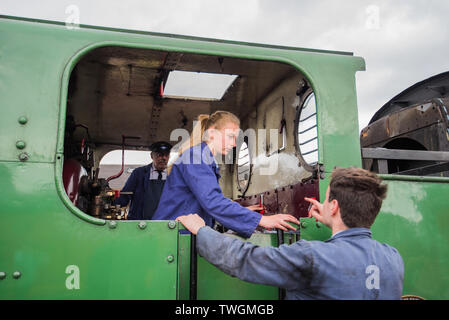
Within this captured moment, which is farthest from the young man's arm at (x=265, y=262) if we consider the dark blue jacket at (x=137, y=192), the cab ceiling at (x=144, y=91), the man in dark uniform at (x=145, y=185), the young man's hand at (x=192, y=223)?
the dark blue jacket at (x=137, y=192)

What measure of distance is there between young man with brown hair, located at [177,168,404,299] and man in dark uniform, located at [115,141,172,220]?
7.69 feet

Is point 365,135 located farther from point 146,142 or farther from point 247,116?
point 146,142

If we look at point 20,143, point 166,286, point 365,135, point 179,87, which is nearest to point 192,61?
point 179,87

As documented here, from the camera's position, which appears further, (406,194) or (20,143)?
(406,194)

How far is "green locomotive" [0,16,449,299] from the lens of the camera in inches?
67.2

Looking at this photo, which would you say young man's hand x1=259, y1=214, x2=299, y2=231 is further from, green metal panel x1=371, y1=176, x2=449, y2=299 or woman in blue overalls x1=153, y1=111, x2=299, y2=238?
green metal panel x1=371, y1=176, x2=449, y2=299

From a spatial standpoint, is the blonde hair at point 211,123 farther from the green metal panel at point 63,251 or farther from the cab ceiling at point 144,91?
the green metal panel at point 63,251

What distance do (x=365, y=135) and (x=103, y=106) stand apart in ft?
→ 10.2

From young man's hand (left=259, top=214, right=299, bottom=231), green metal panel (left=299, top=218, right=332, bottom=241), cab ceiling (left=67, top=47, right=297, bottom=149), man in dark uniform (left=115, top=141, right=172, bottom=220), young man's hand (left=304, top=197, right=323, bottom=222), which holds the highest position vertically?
cab ceiling (left=67, top=47, right=297, bottom=149)

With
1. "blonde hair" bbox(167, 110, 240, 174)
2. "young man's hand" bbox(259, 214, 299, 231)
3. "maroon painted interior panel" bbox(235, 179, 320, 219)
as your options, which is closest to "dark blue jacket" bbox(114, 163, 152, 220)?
"maroon painted interior panel" bbox(235, 179, 320, 219)

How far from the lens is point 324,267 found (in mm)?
1388

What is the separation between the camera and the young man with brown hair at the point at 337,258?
4.58 ft

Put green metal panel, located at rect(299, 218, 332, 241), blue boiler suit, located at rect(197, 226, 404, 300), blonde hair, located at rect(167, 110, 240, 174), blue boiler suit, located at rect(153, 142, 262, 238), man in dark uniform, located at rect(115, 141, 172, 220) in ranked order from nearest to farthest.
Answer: blue boiler suit, located at rect(197, 226, 404, 300), blue boiler suit, located at rect(153, 142, 262, 238), green metal panel, located at rect(299, 218, 332, 241), blonde hair, located at rect(167, 110, 240, 174), man in dark uniform, located at rect(115, 141, 172, 220)

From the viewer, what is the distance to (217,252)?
1.52 m
